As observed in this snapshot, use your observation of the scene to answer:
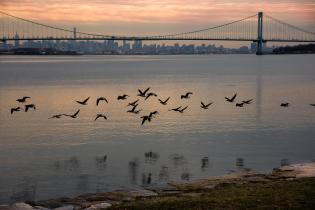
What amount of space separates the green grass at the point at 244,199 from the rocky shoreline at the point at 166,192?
513 millimetres

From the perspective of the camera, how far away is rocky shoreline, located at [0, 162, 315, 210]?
11094 millimetres

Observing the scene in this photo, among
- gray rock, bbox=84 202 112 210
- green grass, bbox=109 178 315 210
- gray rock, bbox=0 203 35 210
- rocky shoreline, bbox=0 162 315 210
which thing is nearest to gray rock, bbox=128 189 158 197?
rocky shoreline, bbox=0 162 315 210

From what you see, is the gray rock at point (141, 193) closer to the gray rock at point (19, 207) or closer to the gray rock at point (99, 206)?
the gray rock at point (99, 206)

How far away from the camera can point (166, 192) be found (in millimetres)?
12531

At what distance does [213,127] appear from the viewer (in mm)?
24719

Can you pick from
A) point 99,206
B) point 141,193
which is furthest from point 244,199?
point 141,193

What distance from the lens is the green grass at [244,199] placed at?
9.61 metres

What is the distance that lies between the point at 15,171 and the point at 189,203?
23.4ft

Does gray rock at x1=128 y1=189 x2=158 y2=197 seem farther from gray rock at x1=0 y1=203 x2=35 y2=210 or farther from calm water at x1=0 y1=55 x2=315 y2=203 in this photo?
gray rock at x1=0 y1=203 x2=35 y2=210

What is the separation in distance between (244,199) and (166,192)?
2746mm

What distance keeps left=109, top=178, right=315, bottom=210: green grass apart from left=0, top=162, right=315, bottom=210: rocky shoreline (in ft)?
1.68

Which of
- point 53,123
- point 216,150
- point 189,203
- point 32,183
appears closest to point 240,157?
point 216,150

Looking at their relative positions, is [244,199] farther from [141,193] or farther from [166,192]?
[141,193]

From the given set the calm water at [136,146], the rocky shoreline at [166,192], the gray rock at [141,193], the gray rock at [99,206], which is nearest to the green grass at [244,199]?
the gray rock at [99,206]
